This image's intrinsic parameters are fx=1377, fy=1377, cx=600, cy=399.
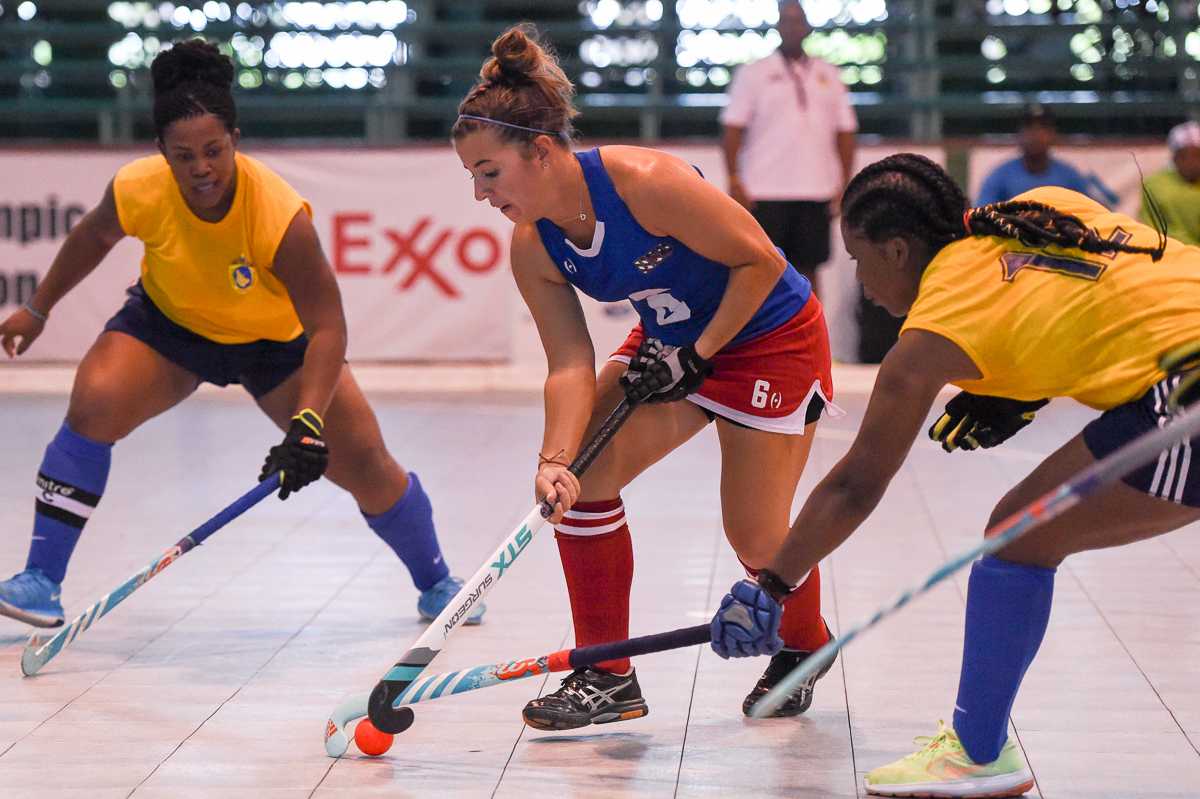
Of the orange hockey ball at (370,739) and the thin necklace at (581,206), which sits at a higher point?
the thin necklace at (581,206)

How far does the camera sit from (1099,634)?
356 centimetres

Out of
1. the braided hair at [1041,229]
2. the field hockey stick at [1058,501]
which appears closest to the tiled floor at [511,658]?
the field hockey stick at [1058,501]

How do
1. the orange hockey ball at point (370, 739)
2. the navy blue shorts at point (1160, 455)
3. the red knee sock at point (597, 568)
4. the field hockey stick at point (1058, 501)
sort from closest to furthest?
the field hockey stick at point (1058, 501) → the navy blue shorts at point (1160, 455) → the orange hockey ball at point (370, 739) → the red knee sock at point (597, 568)

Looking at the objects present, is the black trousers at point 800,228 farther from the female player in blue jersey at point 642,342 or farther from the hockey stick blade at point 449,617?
the hockey stick blade at point 449,617

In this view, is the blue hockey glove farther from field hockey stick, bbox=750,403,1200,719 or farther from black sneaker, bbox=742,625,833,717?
black sneaker, bbox=742,625,833,717

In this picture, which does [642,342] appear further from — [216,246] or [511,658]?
[216,246]

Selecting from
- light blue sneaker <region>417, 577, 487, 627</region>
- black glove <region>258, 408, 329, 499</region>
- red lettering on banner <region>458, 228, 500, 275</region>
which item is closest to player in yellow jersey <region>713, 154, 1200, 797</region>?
black glove <region>258, 408, 329, 499</region>

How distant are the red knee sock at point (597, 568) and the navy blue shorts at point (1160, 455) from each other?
107 cm

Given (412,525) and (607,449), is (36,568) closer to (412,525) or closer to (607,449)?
(412,525)

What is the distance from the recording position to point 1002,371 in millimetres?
2291

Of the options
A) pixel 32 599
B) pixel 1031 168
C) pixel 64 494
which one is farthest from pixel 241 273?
pixel 1031 168

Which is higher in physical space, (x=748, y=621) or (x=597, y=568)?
(x=748, y=621)

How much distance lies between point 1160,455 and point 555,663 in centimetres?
118

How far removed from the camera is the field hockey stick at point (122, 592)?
10.6 feet
